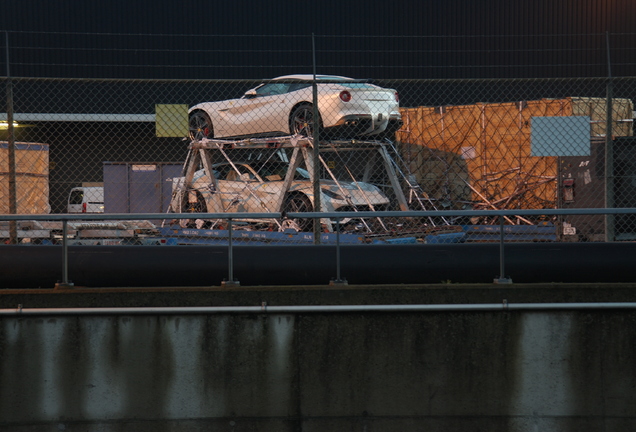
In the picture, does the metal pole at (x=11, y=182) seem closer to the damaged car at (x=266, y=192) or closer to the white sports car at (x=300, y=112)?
the damaged car at (x=266, y=192)

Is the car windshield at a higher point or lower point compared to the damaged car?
higher

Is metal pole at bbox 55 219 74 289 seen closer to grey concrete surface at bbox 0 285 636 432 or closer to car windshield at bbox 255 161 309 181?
grey concrete surface at bbox 0 285 636 432

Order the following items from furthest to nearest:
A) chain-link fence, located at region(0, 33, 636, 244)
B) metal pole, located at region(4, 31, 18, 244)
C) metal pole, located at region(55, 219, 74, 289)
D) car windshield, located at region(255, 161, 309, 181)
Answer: car windshield, located at region(255, 161, 309, 181) < chain-link fence, located at region(0, 33, 636, 244) < metal pole, located at region(4, 31, 18, 244) < metal pole, located at region(55, 219, 74, 289)

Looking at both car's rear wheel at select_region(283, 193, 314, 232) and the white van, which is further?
the white van

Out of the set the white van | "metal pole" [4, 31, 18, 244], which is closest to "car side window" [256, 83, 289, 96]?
"metal pole" [4, 31, 18, 244]

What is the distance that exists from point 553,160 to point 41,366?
35.3ft

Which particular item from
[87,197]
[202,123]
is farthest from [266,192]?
[87,197]

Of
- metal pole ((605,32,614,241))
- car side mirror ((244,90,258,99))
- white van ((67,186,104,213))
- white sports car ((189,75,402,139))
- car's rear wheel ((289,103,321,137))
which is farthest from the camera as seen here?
white van ((67,186,104,213))

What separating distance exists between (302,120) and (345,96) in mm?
1193

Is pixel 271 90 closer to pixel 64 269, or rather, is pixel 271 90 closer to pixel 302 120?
pixel 302 120

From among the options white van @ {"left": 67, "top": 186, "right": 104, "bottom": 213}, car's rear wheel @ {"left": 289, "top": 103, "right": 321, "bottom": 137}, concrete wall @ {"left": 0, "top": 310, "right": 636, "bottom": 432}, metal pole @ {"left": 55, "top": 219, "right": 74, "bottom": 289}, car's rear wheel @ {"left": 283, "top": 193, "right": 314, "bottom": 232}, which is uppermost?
car's rear wheel @ {"left": 289, "top": 103, "right": 321, "bottom": 137}

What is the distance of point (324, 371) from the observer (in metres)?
5.57

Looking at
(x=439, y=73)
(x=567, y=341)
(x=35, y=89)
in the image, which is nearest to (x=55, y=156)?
(x=35, y=89)

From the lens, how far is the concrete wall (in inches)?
218
